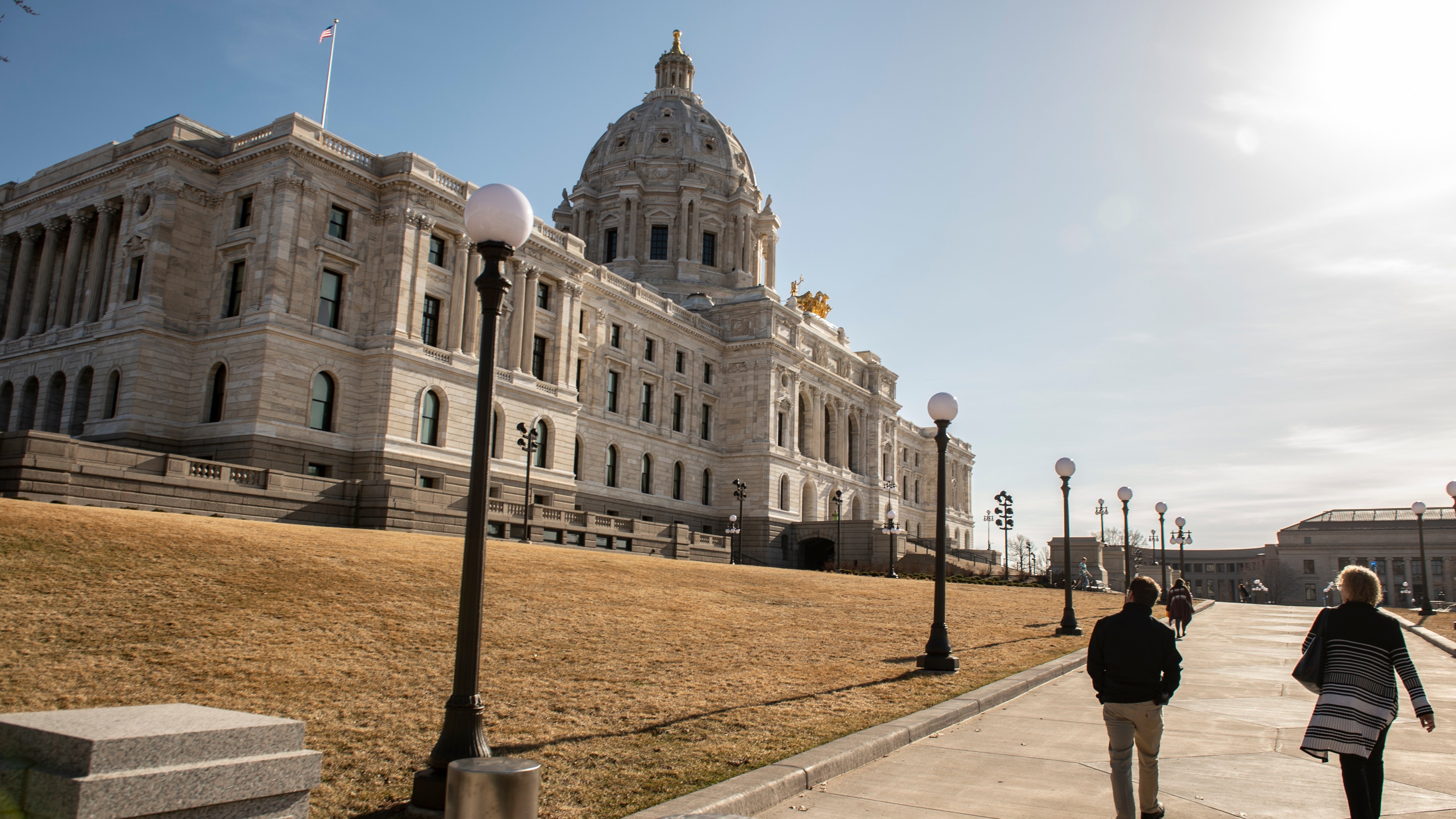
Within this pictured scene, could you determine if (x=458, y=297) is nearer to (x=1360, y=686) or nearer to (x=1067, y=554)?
(x=1067, y=554)

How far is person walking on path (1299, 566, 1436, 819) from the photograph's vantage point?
674cm

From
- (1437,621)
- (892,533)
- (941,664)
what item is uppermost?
(892,533)

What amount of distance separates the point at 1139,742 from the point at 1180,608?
1801 cm

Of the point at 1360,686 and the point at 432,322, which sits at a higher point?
the point at 432,322

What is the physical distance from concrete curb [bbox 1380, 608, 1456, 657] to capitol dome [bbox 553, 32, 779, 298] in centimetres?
5519

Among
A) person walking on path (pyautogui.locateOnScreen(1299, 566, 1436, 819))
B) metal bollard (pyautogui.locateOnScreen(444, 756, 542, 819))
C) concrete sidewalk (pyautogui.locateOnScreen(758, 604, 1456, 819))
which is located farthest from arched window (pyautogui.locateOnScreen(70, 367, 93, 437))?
person walking on path (pyautogui.locateOnScreen(1299, 566, 1436, 819))

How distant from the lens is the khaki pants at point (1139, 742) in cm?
730

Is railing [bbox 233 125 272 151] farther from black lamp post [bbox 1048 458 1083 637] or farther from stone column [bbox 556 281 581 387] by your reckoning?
black lamp post [bbox 1048 458 1083 637]

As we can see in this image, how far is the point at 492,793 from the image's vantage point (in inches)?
218

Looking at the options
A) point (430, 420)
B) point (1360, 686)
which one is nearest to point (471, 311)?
point (430, 420)

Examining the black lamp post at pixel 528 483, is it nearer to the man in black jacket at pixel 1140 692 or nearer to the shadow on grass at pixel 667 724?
the shadow on grass at pixel 667 724

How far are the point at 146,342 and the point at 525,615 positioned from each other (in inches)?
1179

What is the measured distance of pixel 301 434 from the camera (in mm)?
38219

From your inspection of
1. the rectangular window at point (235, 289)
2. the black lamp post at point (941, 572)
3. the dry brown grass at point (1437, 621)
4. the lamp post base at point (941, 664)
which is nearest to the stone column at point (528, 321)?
the rectangular window at point (235, 289)
